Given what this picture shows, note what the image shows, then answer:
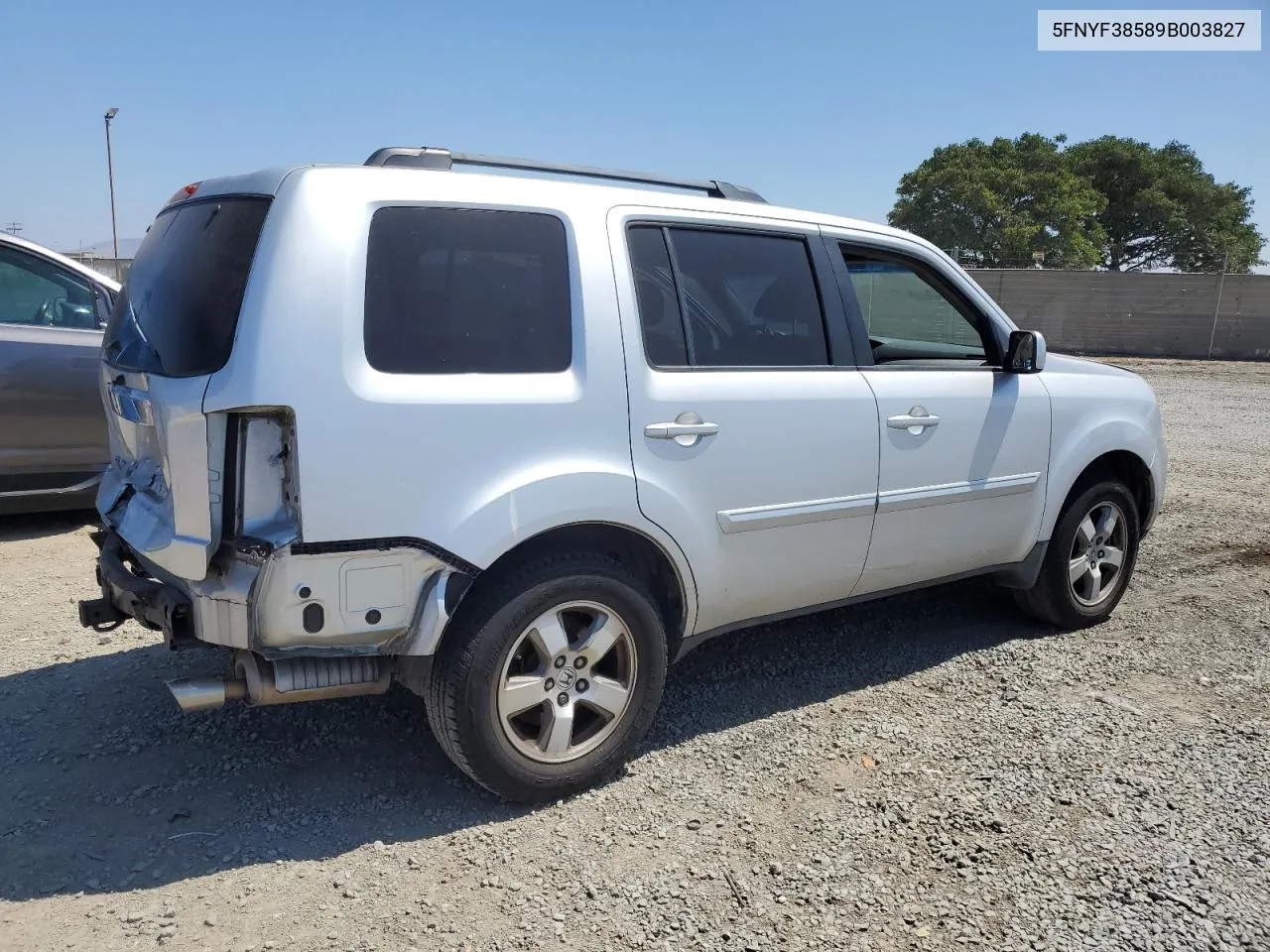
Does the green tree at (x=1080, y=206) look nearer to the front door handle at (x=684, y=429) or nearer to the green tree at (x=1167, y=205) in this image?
the green tree at (x=1167, y=205)

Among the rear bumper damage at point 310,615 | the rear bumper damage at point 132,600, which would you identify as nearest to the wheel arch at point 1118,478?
the rear bumper damage at point 310,615

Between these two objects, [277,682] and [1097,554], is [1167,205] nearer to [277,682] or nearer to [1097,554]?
[1097,554]

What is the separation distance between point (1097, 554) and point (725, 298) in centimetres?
261

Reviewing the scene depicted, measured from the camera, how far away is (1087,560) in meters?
4.80

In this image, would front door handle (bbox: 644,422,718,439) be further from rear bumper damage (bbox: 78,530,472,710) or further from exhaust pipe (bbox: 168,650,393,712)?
exhaust pipe (bbox: 168,650,393,712)

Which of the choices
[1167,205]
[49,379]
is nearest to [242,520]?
[49,379]

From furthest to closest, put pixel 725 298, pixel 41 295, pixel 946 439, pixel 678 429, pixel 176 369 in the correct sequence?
pixel 41 295 < pixel 946 439 < pixel 725 298 < pixel 678 429 < pixel 176 369

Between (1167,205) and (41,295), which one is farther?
(1167,205)

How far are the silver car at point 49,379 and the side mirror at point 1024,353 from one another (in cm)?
523

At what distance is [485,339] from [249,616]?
104cm

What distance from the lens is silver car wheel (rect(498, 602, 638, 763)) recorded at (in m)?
3.05

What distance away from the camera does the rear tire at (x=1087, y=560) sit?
15.3ft

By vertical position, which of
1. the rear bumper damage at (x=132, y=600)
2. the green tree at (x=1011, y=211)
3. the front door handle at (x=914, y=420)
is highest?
the green tree at (x=1011, y=211)

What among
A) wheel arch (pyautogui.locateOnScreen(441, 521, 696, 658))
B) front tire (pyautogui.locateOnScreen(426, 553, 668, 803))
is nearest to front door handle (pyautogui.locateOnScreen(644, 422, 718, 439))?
wheel arch (pyautogui.locateOnScreen(441, 521, 696, 658))
